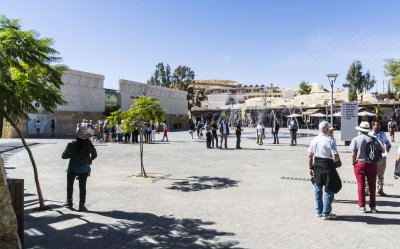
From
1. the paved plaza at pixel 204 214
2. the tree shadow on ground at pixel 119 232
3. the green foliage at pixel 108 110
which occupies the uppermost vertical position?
the green foliage at pixel 108 110

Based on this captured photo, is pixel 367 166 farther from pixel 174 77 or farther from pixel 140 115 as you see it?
pixel 174 77

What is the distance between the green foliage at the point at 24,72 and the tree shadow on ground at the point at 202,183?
3.75 meters

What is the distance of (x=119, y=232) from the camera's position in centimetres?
519

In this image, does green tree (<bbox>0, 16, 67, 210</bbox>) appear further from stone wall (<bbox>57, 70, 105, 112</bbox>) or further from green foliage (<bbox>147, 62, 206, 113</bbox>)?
green foliage (<bbox>147, 62, 206, 113</bbox>)

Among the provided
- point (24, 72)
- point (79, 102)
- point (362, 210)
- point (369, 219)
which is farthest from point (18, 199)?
point (79, 102)

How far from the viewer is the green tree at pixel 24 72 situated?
5.08m

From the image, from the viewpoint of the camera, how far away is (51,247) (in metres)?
4.55

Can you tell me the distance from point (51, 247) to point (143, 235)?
135 cm

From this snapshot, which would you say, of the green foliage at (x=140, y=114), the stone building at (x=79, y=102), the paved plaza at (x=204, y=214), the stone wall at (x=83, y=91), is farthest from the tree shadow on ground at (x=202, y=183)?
the stone wall at (x=83, y=91)

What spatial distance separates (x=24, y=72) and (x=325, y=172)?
19.0 ft

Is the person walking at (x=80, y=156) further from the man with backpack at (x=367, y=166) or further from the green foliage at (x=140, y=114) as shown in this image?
the man with backpack at (x=367, y=166)

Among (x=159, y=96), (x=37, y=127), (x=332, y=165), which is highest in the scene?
(x=159, y=96)

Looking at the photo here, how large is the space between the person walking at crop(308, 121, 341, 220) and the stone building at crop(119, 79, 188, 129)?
3576 cm

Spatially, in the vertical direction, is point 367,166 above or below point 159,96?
below
